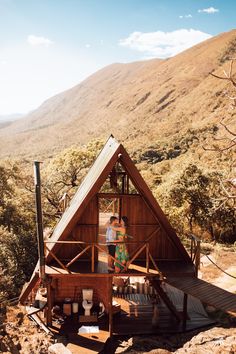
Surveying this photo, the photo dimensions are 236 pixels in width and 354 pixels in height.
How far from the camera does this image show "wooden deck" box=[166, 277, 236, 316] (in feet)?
32.6

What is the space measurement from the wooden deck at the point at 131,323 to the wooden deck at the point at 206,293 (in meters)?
2.25

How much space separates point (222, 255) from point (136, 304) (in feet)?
24.3

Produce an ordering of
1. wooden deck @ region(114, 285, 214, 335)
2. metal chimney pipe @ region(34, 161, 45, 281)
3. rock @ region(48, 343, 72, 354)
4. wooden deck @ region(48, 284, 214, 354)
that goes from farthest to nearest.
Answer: wooden deck @ region(114, 285, 214, 335) → wooden deck @ region(48, 284, 214, 354) → metal chimney pipe @ region(34, 161, 45, 281) → rock @ region(48, 343, 72, 354)

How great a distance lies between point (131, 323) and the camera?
12.4 metres

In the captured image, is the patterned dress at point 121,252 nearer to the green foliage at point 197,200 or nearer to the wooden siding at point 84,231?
the wooden siding at point 84,231

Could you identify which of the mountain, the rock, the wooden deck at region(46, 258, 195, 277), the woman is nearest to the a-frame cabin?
the wooden deck at region(46, 258, 195, 277)

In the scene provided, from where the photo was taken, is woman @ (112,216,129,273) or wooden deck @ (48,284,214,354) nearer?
wooden deck @ (48,284,214,354)

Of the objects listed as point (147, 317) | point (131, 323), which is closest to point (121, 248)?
point (131, 323)

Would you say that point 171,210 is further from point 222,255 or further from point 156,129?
point 156,129

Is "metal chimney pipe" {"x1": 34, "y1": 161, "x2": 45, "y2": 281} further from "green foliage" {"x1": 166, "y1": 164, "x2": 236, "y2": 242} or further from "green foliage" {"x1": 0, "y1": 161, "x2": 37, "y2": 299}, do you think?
"green foliage" {"x1": 166, "y1": 164, "x2": 236, "y2": 242}

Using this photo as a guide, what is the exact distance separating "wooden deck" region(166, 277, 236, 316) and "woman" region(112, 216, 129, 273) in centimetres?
165

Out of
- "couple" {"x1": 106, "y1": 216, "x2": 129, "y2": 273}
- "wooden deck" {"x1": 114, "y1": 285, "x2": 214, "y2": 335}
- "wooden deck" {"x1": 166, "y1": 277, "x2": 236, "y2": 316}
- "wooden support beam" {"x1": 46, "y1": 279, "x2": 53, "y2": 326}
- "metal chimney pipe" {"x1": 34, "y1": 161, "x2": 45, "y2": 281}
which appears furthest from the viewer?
"wooden deck" {"x1": 114, "y1": 285, "x2": 214, "y2": 335}

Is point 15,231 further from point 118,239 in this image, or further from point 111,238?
point 118,239

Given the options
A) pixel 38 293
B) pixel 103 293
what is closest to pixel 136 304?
pixel 103 293
